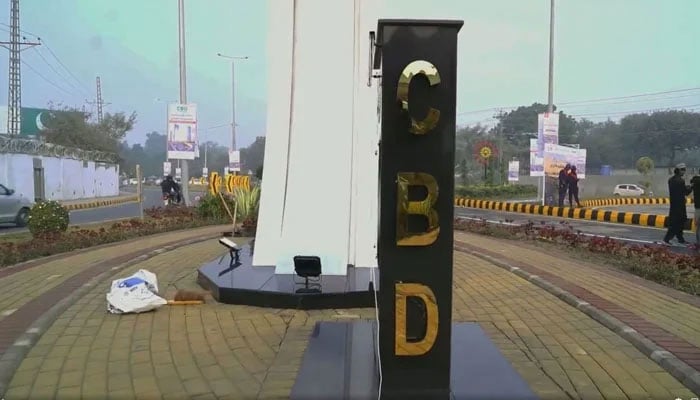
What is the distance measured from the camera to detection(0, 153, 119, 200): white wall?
30891mm

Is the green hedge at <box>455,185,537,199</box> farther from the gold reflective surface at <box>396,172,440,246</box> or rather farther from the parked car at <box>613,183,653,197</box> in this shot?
the gold reflective surface at <box>396,172,440,246</box>

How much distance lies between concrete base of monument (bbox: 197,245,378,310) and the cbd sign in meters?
2.40

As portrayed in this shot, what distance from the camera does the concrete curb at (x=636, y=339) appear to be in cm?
369

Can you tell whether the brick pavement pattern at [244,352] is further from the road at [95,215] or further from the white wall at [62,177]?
the white wall at [62,177]

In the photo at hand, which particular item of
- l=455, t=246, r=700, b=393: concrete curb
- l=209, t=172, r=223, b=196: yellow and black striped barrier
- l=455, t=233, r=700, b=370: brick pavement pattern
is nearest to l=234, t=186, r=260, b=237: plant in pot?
l=209, t=172, r=223, b=196: yellow and black striped barrier

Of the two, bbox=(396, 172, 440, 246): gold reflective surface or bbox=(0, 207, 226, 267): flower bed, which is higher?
bbox=(396, 172, 440, 246): gold reflective surface

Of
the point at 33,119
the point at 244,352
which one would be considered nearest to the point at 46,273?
the point at 244,352

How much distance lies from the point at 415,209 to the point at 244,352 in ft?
6.48

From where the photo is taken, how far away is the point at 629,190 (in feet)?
141

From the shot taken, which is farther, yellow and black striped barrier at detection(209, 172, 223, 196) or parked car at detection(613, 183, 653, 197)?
parked car at detection(613, 183, 653, 197)

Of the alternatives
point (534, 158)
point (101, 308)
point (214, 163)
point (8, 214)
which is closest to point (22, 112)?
point (214, 163)

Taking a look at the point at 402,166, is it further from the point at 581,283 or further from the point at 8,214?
the point at 8,214

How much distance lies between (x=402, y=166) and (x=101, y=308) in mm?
3783

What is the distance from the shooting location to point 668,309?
18.2ft
